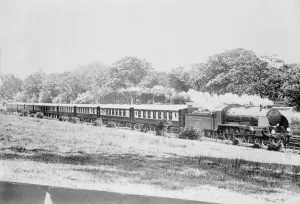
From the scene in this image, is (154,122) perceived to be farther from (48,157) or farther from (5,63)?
(5,63)

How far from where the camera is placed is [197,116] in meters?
3.28

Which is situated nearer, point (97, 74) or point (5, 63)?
point (97, 74)

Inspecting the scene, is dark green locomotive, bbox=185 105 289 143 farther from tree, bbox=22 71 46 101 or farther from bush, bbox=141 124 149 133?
tree, bbox=22 71 46 101

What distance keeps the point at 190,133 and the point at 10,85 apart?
7.30ft

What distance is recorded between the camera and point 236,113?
3.87m

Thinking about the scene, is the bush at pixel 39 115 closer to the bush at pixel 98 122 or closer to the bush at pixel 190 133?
the bush at pixel 98 122

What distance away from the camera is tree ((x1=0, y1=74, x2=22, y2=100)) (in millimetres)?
3316

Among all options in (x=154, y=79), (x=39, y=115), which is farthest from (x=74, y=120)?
(x=154, y=79)

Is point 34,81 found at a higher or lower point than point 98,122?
higher

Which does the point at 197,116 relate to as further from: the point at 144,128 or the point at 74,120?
the point at 74,120

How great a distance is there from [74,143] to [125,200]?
0.88 m

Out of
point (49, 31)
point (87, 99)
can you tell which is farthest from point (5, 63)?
point (87, 99)

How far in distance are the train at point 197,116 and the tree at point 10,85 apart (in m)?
0.20

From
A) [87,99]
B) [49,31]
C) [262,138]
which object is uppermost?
[49,31]
